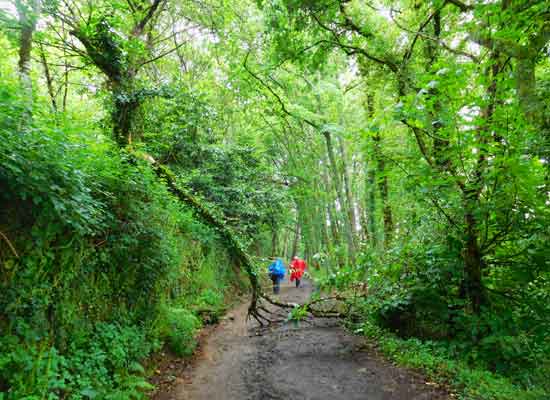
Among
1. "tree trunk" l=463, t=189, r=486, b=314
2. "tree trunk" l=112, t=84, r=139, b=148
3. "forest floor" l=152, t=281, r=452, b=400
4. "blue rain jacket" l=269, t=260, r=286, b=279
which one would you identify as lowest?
"forest floor" l=152, t=281, r=452, b=400

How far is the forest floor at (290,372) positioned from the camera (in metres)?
3.82

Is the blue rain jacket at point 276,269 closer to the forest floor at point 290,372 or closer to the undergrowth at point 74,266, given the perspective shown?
the forest floor at point 290,372

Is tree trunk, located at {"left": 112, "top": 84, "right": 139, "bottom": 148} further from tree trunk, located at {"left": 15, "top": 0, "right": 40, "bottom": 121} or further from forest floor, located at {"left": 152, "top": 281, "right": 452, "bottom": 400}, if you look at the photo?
forest floor, located at {"left": 152, "top": 281, "right": 452, "bottom": 400}

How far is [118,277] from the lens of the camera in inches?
161

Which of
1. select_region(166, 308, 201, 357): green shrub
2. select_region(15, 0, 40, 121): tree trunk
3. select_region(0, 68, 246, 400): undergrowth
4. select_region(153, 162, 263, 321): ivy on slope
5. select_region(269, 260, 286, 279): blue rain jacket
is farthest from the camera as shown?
select_region(269, 260, 286, 279): blue rain jacket

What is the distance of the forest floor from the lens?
12.5 ft


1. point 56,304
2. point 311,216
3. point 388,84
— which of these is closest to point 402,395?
point 56,304

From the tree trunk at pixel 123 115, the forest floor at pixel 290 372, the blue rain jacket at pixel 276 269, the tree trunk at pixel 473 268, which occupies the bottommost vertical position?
the forest floor at pixel 290 372

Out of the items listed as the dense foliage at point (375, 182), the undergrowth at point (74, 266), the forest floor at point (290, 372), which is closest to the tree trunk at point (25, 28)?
the dense foliage at point (375, 182)

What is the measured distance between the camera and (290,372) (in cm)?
449

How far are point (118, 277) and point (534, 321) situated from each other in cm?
610

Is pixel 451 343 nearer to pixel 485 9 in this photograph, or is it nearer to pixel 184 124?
pixel 485 9

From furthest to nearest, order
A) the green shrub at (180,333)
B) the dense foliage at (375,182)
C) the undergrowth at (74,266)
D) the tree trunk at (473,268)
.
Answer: the green shrub at (180,333)
the tree trunk at (473,268)
the dense foliage at (375,182)
the undergrowth at (74,266)

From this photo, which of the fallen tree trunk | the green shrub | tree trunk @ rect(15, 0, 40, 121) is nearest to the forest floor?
the green shrub
